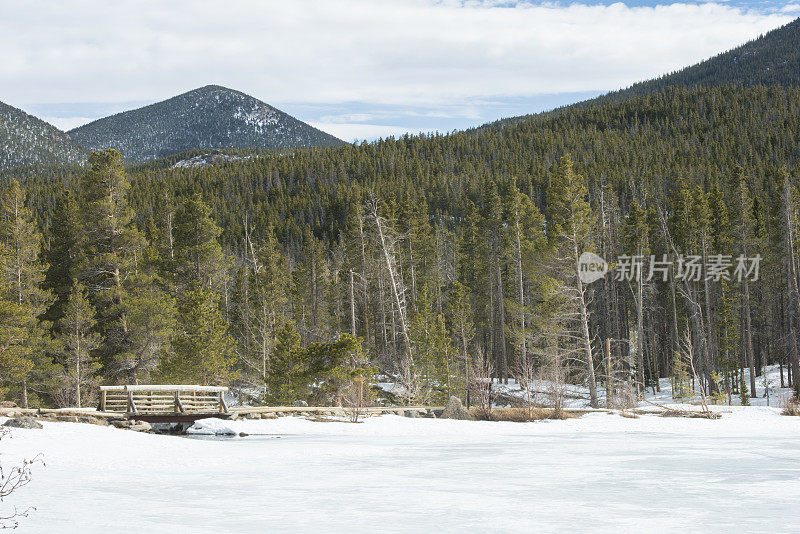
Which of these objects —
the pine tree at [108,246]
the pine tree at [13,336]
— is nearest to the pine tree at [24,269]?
the pine tree at [13,336]

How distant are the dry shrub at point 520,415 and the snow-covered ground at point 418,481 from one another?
3958mm

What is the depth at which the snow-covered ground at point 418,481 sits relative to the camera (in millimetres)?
6281

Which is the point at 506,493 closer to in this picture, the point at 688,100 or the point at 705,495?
the point at 705,495

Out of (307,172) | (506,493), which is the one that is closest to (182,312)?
(506,493)

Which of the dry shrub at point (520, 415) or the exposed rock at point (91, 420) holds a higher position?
the exposed rock at point (91, 420)

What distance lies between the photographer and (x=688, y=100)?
16725 centimetres

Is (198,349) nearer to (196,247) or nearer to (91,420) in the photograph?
(196,247)

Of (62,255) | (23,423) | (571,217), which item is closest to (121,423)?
(23,423)

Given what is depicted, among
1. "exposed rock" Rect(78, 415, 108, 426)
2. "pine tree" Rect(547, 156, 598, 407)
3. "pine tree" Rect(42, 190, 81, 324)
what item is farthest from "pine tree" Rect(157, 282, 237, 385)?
"pine tree" Rect(547, 156, 598, 407)

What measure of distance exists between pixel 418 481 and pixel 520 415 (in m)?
12.9

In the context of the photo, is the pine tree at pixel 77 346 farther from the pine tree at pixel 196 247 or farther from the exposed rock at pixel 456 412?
the exposed rock at pixel 456 412

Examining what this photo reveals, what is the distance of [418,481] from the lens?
358 inches

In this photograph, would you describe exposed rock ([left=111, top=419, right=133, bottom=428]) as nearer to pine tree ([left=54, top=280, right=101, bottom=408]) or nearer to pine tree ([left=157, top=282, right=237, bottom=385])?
pine tree ([left=54, top=280, right=101, bottom=408])

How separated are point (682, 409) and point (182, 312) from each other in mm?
22006
